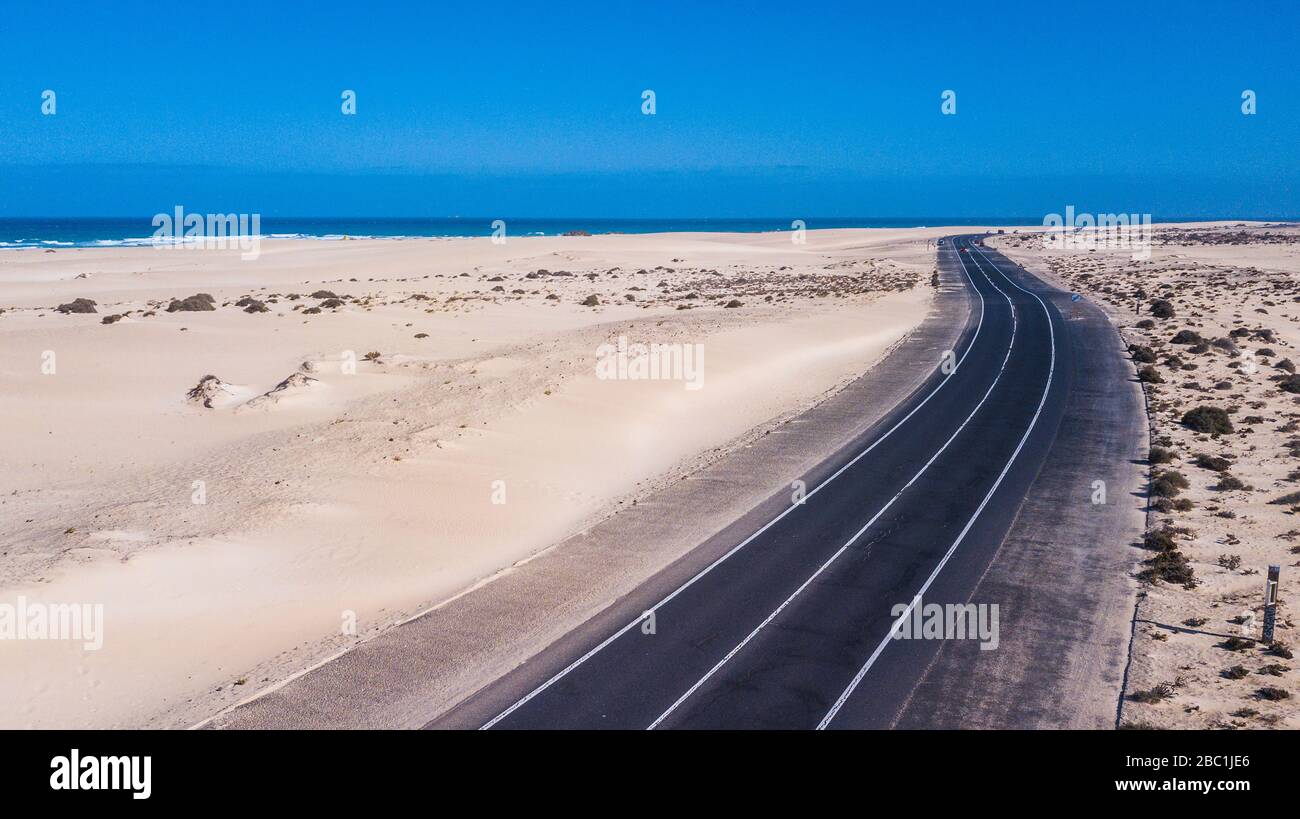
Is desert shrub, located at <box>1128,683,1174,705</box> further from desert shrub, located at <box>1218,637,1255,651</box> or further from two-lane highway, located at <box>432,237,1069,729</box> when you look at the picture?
two-lane highway, located at <box>432,237,1069,729</box>

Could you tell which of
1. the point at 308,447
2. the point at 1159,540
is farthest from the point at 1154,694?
the point at 308,447

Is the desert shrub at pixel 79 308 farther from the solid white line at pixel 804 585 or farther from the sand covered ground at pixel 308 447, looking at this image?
the solid white line at pixel 804 585

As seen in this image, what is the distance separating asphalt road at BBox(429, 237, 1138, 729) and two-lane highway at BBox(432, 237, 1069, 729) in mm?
33

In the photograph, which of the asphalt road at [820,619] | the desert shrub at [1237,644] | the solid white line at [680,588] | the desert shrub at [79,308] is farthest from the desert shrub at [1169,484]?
the desert shrub at [79,308]

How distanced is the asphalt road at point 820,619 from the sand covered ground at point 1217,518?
1.54 meters

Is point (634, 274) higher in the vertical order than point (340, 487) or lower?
higher

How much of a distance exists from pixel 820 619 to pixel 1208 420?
19277 mm

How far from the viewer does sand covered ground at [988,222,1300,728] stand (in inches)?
492

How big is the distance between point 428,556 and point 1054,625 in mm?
12198

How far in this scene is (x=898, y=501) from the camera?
835 inches

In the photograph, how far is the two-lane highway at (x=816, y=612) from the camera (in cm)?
1226

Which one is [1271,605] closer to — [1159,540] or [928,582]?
[1159,540]
